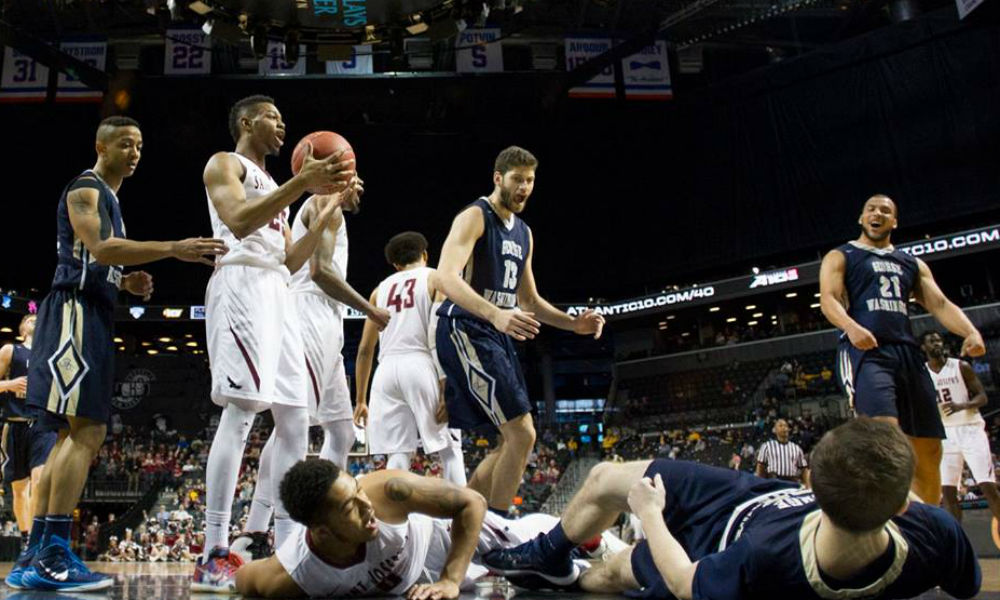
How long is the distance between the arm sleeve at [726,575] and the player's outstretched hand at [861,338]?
8.01ft

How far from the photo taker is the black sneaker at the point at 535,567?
295cm

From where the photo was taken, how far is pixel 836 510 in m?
1.93

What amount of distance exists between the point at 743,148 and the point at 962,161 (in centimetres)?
536

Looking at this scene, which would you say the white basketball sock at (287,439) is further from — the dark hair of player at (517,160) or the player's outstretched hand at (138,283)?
the dark hair of player at (517,160)

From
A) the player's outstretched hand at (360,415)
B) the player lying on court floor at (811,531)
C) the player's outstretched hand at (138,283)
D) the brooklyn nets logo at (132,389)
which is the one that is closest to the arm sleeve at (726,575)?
the player lying on court floor at (811,531)

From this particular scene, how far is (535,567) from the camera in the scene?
2.98 metres

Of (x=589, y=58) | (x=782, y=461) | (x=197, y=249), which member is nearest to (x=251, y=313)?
(x=197, y=249)

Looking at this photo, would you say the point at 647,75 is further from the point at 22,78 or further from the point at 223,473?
the point at 223,473

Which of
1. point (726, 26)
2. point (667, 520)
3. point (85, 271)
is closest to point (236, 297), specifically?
point (85, 271)

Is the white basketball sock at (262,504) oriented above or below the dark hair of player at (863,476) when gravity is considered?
below

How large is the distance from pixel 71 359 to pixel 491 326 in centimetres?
184

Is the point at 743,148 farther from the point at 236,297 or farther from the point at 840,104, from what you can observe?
the point at 236,297

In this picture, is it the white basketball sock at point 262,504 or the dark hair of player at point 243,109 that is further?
the dark hair of player at point 243,109

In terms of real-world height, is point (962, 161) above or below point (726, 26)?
below
